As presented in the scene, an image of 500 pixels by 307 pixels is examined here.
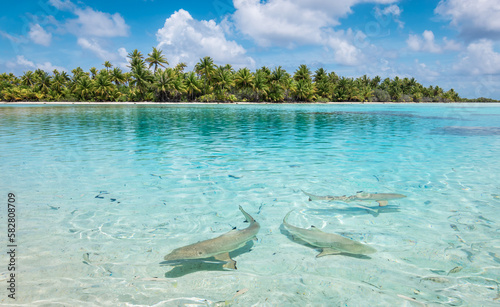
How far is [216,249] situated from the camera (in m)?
3.18

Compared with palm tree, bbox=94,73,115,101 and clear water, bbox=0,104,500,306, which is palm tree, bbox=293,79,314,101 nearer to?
palm tree, bbox=94,73,115,101

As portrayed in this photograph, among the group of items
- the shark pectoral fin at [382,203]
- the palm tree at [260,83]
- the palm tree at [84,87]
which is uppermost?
the palm tree at [260,83]

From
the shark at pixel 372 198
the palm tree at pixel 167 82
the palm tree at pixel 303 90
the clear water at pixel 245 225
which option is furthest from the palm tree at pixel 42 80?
the shark at pixel 372 198

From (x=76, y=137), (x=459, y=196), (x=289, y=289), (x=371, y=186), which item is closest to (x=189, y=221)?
(x=289, y=289)

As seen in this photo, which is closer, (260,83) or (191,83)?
(191,83)

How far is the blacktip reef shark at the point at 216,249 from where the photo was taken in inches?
120

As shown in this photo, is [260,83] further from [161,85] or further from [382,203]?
[382,203]

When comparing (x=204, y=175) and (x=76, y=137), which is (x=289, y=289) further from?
(x=76, y=137)

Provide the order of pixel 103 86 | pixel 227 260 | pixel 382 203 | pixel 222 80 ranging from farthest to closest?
pixel 222 80
pixel 103 86
pixel 382 203
pixel 227 260

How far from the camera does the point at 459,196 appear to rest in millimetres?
5445

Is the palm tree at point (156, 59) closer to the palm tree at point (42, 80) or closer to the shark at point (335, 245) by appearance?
the palm tree at point (42, 80)

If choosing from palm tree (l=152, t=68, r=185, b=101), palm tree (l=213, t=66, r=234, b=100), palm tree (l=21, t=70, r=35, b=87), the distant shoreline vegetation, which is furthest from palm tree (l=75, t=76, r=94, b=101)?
palm tree (l=213, t=66, r=234, b=100)

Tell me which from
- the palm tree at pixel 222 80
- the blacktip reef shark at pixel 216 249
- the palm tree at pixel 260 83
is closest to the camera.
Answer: the blacktip reef shark at pixel 216 249

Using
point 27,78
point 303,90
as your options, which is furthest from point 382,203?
point 27,78
